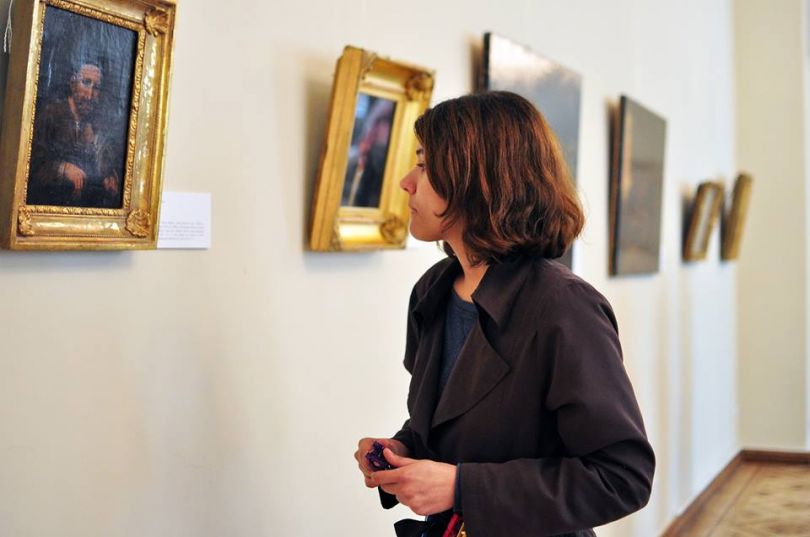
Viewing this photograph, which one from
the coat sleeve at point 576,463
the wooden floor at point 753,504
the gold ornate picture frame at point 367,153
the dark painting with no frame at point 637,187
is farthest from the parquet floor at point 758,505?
the coat sleeve at point 576,463

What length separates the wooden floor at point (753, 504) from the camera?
23.0ft

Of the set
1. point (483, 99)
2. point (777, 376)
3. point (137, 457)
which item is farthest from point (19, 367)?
point (777, 376)

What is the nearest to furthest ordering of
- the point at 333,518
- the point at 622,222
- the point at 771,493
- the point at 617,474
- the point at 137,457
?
the point at 617,474 < the point at 137,457 < the point at 333,518 < the point at 622,222 < the point at 771,493

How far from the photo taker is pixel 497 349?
2092 mm

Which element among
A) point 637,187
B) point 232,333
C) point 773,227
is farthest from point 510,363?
point 773,227

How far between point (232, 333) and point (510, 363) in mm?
942

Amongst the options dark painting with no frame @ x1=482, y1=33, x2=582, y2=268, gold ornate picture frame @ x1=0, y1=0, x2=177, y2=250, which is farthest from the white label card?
dark painting with no frame @ x1=482, y1=33, x2=582, y2=268

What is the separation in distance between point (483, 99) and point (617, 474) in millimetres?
959

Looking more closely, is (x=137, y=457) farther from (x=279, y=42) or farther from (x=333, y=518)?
(x=279, y=42)

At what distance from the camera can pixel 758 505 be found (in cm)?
780

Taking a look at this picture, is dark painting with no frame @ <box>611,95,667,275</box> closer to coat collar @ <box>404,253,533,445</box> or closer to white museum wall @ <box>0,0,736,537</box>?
white museum wall @ <box>0,0,736,537</box>

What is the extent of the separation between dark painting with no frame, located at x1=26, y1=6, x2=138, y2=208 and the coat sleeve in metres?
1.11

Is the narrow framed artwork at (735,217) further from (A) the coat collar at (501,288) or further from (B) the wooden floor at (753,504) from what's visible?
(A) the coat collar at (501,288)

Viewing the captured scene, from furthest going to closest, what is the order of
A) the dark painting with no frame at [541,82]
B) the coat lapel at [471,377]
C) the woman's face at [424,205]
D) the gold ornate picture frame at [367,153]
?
the dark painting with no frame at [541,82], the gold ornate picture frame at [367,153], the woman's face at [424,205], the coat lapel at [471,377]
